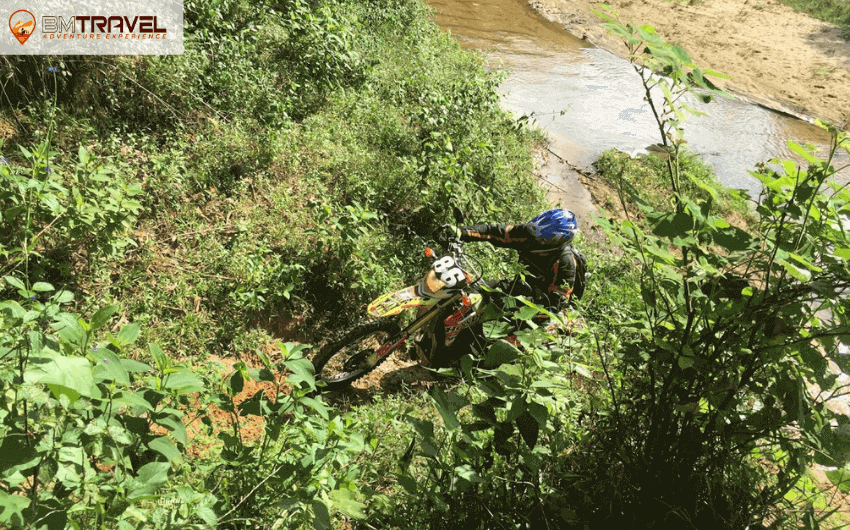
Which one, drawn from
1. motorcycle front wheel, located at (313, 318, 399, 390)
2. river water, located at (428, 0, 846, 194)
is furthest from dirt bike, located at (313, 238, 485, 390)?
river water, located at (428, 0, 846, 194)

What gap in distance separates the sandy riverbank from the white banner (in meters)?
13.1

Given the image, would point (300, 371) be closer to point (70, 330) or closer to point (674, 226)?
point (70, 330)

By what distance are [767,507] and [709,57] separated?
57.9 ft

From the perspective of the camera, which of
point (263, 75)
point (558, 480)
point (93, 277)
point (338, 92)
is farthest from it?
point (338, 92)

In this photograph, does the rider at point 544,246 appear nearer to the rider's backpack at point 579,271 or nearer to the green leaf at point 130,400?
the rider's backpack at point 579,271

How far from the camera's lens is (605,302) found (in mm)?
6465

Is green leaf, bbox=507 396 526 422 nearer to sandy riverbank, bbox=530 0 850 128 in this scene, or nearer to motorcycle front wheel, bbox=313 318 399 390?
motorcycle front wheel, bbox=313 318 399 390

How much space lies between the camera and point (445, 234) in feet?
15.5

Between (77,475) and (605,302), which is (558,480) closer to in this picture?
(77,475)

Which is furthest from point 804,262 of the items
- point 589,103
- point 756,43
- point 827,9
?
point 827,9

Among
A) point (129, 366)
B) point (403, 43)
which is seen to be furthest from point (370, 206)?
point (403, 43)

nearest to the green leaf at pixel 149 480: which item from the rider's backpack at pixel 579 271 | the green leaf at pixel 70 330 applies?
the green leaf at pixel 70 330

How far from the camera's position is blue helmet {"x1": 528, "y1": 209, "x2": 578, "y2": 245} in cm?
456

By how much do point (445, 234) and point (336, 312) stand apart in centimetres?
137
